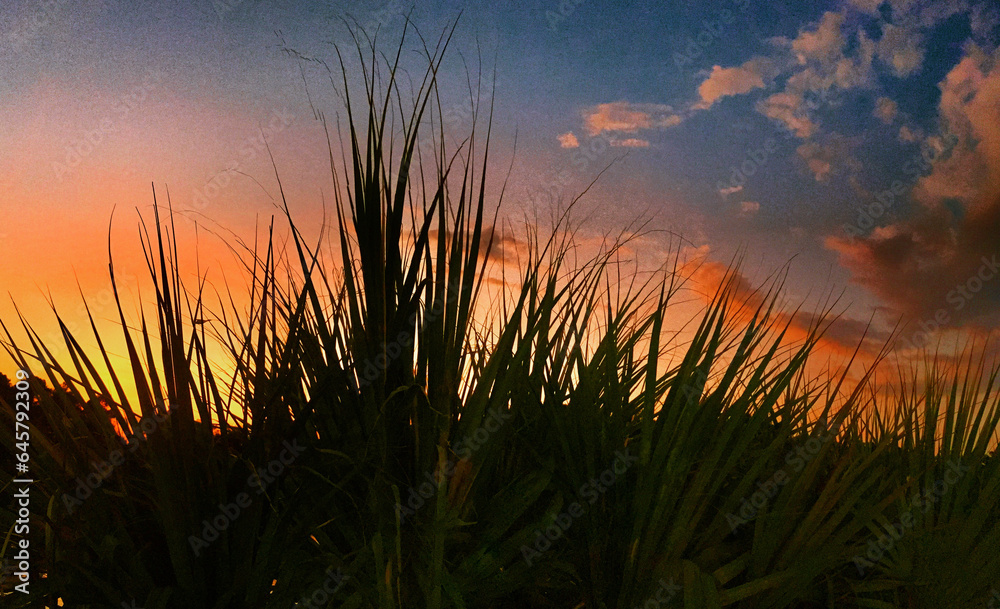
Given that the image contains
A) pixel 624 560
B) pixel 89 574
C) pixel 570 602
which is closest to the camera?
pixel 89 574

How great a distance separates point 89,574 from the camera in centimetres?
151

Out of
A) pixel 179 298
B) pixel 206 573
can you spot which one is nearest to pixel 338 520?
pixel 206 573

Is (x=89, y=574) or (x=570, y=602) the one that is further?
(x=570, y=602)

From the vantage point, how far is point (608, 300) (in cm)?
245

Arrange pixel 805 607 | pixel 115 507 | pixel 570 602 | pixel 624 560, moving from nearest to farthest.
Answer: pixel 115 507 → pixel 624 560 → pixel 570 602 → pixel 805 607

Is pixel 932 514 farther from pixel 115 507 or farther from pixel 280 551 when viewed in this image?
pixel 115 507

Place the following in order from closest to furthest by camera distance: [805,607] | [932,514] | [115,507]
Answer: [115,507] < [805,607] < [932,514]

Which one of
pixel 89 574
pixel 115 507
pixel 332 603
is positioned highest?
pixel 115 507

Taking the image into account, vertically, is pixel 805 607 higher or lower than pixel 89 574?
lower

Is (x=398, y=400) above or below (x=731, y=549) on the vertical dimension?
above

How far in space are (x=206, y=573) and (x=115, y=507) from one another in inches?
10.9

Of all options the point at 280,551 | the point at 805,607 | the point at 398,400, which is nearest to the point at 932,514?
the point at 805,607

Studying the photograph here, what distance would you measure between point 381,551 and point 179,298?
26.8 inches

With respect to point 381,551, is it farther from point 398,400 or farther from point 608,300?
point 608,300
